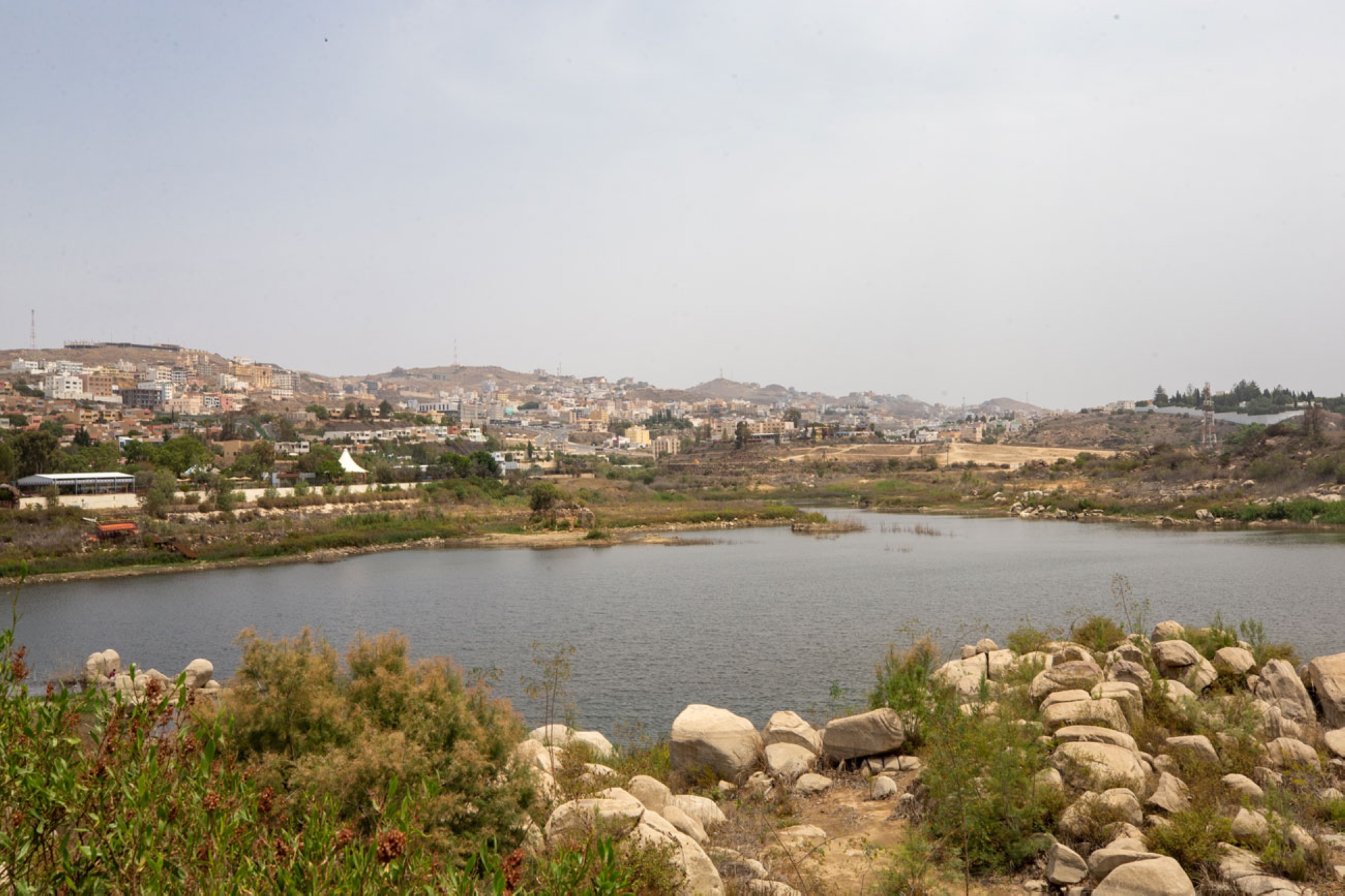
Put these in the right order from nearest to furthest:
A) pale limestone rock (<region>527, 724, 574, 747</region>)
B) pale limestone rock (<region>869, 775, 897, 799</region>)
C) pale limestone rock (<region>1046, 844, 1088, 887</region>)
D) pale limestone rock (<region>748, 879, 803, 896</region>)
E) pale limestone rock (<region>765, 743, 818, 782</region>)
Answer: pale limestone rock (<region>748, 879, 803, 896</region>), pale limestone rock (<region>1046, 844, 1088, 887</region>), pale limestone rock (<region>869, 775, 897, 799</region>), pale limestone rock (<region>765, 743, 818, 782</region>), pale limestone rock (<region>527, 724, 574, 747</region>)

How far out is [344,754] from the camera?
5.44 meters

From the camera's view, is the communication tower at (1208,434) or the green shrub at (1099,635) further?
the communication tower at (1208,434)

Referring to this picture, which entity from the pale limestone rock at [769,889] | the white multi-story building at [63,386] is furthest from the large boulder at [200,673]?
the white multi-story building at [63,386]

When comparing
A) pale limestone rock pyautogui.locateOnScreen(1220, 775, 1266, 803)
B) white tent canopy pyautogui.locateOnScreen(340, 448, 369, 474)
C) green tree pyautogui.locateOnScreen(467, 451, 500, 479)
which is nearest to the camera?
pale limestone rock pyautogui.locateOnScreen(1220, 775, 1266, 803)

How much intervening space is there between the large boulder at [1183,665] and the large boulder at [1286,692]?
1.70 ft

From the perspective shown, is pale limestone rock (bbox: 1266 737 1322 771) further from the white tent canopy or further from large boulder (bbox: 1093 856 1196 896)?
the white tent canopy

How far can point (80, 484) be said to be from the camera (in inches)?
1633

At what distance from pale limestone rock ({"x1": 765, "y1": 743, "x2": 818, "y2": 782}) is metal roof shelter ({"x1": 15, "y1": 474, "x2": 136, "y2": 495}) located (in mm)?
42451

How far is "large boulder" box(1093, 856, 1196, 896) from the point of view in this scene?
5.39 m

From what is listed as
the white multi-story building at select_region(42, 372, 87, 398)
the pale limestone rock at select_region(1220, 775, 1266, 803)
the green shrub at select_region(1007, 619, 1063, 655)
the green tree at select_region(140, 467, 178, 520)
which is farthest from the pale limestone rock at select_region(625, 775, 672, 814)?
the white multi-story building at select_region(42, 372, 87, 398)

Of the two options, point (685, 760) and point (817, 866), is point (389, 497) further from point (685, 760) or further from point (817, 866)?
point (817, 866)

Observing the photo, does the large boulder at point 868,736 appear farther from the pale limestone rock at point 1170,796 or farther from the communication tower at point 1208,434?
the communication tower at point 1208,434

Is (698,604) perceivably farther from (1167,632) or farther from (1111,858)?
(1111,858)

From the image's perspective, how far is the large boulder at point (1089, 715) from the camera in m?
8.45
